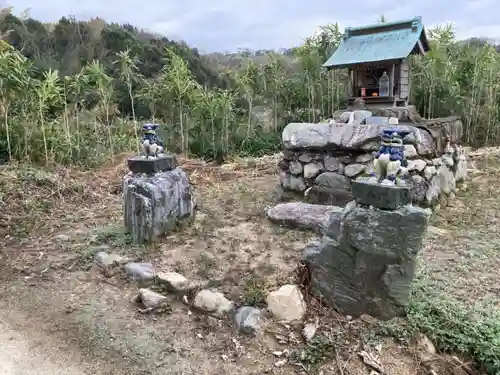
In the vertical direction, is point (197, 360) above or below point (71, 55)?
below

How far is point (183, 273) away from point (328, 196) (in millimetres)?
2107

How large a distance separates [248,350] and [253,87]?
710 centimetres

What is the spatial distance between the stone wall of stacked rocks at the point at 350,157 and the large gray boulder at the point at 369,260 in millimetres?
1938

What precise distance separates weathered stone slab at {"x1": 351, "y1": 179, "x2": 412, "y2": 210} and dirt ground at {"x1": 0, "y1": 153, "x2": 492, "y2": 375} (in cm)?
71

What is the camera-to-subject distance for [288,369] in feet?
7.30

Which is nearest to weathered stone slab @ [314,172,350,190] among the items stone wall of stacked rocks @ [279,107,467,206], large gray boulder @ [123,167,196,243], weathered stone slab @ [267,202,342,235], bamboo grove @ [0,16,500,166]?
stone wall of stacked rocks @ [279,107,467,206]

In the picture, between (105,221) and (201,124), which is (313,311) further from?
(201,124)

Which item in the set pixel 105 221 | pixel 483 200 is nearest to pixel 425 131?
pixel 483 200

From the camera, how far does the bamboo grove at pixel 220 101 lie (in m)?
6.34

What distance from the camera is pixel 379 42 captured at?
5.38m

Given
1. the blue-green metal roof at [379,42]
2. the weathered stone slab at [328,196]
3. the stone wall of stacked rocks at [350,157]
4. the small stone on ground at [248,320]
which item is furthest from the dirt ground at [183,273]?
the blue-green metal roof at [379,42]

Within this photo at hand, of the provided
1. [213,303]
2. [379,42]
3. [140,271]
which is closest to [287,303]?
[213,303]

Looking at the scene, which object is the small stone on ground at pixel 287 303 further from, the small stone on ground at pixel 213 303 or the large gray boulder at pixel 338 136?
the large gray boulder at pixel 338 136

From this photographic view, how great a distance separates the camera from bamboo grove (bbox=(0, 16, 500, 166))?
6.34 meters
